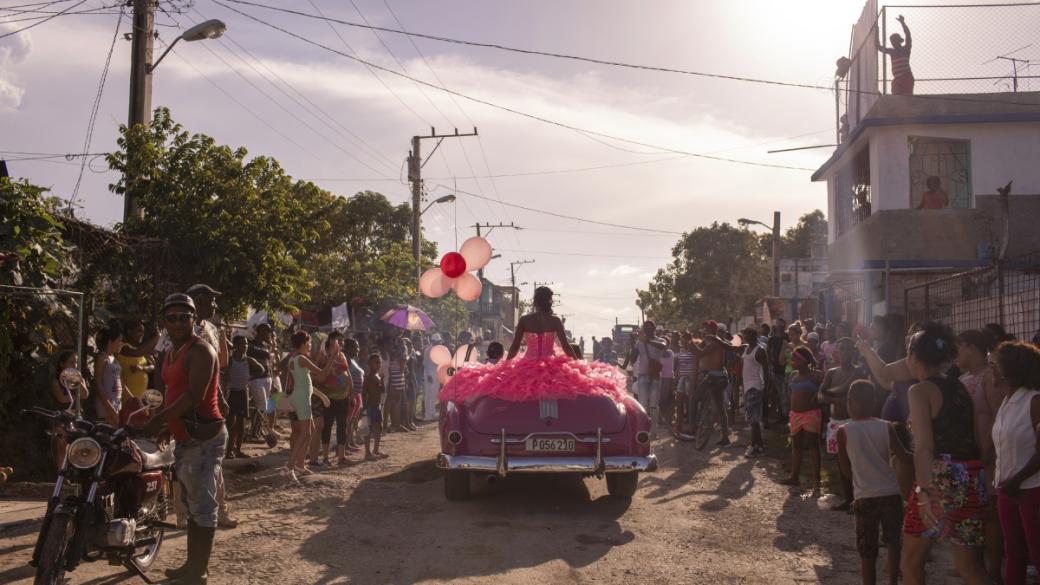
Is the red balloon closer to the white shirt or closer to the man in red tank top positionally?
the man in red tank top

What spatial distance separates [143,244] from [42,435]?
3173 millimetres

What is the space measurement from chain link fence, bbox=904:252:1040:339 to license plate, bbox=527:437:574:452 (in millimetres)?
4742

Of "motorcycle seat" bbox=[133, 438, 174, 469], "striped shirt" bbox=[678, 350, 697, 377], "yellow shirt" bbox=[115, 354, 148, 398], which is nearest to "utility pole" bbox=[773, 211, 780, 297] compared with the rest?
"striped shirt" bbox=[678, 350, 697, 377]

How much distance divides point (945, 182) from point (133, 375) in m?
17.7

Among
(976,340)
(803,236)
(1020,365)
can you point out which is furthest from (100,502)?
(803,236)

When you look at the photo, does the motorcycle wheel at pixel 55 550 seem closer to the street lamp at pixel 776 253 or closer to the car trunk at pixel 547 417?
the car trunk at pixel 547 417

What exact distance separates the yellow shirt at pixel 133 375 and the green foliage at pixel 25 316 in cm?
116

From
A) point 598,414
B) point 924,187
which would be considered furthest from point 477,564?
point 924,187

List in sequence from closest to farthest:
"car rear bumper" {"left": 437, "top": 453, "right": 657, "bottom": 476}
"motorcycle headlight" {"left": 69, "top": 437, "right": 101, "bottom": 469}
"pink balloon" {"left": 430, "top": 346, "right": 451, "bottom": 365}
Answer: "motorcycle headlight" {"left": 69, "top": 437, "right": 101, "bottom": 469} < "car rear bumper" {"left": 437, "top": 453, "right": 657, "bottom": 476} < "pink balloon" {"left": 430, "top": 346, "right": 451, "bottom": 365}

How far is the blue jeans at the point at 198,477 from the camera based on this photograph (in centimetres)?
560

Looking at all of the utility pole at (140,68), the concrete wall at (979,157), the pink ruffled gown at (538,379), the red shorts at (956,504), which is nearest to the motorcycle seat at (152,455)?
the pink ruffled gown at (538,379)

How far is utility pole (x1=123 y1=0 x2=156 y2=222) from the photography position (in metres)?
12.8

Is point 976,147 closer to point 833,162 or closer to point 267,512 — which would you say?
point 833,162

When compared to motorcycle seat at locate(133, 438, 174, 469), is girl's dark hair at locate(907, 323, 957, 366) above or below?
above
